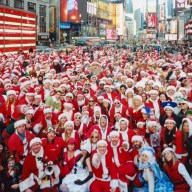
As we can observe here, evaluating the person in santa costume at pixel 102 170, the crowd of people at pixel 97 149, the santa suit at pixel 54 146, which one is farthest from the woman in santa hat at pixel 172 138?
the santa suit at pixel 54 146

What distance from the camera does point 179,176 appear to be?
5742 millimetres

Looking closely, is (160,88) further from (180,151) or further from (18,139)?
(18,139)

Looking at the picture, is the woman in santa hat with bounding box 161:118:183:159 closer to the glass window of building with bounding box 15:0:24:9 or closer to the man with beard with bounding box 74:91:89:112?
the man with beard with bounding box 74:91:89:112

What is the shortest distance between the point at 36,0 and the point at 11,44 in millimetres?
48206

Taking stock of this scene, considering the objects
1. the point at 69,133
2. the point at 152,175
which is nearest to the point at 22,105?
the point at 69,133

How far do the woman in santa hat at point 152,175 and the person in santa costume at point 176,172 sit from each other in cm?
12

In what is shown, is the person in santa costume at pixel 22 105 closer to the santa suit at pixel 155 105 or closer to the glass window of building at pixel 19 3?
the santa suit at pixel 155 105

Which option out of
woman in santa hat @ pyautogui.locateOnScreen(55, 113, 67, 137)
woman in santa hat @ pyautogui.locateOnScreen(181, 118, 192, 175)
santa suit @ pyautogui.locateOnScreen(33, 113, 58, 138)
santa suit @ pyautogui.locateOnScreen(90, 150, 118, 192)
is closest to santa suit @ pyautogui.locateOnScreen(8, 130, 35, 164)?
woman in santa hat @ pyautogui.locateOnScreen(55, 113, 67, 137)

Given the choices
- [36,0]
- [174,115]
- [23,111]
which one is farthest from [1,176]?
[36,0]

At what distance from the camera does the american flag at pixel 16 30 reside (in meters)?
Answer: 24.2

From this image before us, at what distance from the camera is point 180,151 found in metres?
6.62

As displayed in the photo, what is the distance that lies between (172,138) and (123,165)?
1256mm

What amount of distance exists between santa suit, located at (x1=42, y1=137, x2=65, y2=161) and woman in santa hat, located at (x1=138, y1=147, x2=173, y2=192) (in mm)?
1579

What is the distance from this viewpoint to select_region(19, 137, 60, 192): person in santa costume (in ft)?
20.0
